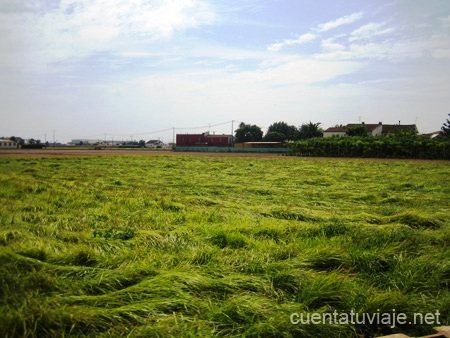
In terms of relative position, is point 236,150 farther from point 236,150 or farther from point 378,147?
point 378,147

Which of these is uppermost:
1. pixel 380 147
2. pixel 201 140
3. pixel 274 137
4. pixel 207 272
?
pixel 274 137

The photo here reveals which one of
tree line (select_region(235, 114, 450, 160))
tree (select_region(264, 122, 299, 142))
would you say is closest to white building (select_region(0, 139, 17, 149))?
tree line (select_region(235, 114, 450, 160))

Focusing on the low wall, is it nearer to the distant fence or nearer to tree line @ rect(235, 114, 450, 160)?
the distant fence

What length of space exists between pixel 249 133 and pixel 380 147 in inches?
2109

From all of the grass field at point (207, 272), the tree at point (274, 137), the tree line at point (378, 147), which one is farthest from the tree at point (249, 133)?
the grass field at point (207, 272)

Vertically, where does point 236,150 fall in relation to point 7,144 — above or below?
above

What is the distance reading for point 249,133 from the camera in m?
93.4

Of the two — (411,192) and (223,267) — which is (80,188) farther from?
(411,192)

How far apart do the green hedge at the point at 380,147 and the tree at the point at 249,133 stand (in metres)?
42.3

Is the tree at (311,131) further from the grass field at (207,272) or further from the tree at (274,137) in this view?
the grass field at (207,272)

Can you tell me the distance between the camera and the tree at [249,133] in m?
93.0

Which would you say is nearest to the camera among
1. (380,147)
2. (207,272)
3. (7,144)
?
(207,272)

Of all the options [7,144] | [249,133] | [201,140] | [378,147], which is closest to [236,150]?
[201,140]

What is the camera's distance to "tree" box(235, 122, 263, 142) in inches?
3661
